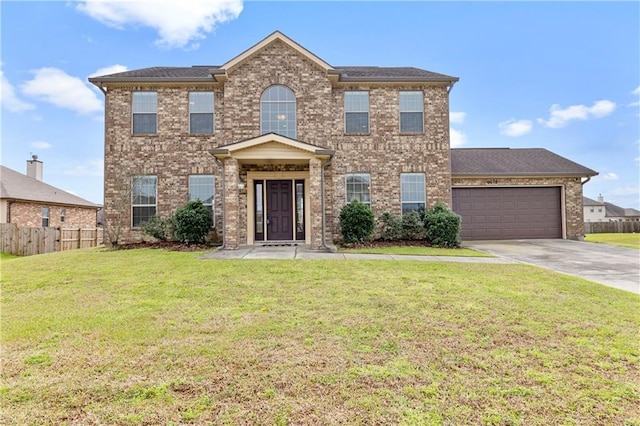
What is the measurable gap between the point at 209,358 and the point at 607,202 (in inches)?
2958

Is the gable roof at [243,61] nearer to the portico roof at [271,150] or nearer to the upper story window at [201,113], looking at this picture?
the upper story window at [201,113]

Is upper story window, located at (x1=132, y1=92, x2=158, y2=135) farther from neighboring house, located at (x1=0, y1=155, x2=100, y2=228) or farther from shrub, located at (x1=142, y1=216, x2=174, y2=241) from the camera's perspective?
neighboring house, located at (x1=0, y1=155, x2=100, y2=228)

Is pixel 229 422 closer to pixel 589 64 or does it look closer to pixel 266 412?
pixel 266 412

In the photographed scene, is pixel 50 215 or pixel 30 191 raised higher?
pixel 30 191

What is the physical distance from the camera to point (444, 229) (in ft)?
39.0

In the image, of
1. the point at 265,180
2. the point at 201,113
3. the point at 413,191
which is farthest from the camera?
the point at 413,191

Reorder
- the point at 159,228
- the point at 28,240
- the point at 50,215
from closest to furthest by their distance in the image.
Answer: the point at 159,228 → the point at 28,240 → the point at 50,215

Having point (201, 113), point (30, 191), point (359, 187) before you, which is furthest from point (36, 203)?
point (359, 187)

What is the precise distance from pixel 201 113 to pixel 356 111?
6161mm

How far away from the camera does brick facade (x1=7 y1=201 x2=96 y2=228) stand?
17.4 m

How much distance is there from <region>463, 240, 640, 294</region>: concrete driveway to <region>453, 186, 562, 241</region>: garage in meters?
0.73

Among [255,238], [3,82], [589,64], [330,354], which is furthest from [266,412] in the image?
[589,64]

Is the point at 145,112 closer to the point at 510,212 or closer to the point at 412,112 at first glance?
the point at 412,112

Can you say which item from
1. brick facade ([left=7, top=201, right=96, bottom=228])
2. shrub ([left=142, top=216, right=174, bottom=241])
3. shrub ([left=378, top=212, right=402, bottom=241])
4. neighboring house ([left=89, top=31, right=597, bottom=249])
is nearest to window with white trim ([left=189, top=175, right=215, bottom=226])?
neighboring house ([left=89, top=31, right=597, bottom=249])
